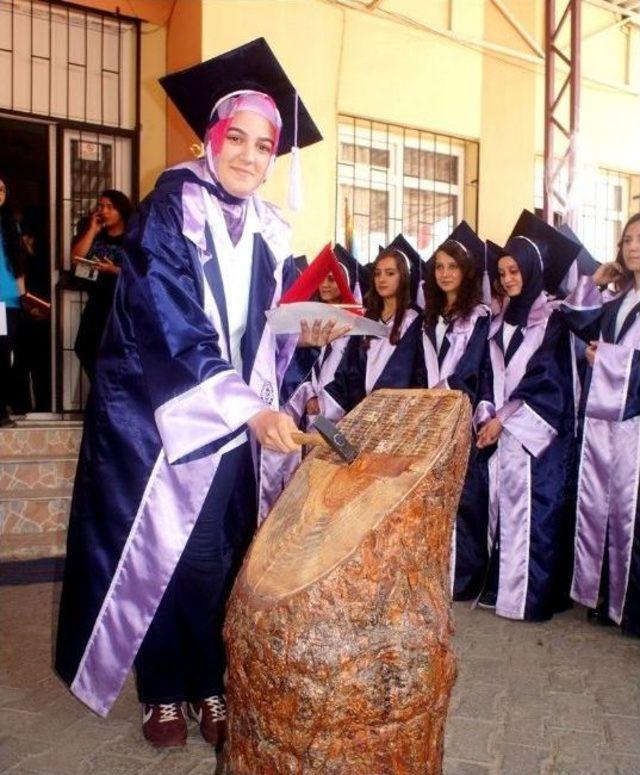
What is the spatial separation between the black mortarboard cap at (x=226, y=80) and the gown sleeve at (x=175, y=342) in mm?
419

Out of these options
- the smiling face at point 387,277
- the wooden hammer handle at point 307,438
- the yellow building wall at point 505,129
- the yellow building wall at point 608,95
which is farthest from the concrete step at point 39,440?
the yellow building wall at point 608,95

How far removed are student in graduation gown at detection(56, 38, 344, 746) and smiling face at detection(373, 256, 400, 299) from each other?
2.33m

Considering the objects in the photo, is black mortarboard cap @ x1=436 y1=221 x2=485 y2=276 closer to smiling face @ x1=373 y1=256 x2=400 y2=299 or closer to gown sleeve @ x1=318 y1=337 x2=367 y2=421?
smiling face @ x1=373 y1=256 x2=400 y2=299

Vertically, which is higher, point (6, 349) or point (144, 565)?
point (6, 349)

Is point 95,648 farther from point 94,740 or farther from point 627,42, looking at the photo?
point 627,42

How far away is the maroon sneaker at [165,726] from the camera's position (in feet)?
8.37

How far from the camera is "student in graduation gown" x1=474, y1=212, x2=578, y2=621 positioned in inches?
165

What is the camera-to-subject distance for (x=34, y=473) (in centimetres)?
579

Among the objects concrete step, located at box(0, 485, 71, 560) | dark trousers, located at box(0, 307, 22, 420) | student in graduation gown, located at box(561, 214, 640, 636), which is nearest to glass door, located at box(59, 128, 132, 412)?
dark trousers, located at box(0, 307, 22, 420)

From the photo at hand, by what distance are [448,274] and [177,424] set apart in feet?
9.42

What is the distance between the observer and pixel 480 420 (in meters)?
4.34

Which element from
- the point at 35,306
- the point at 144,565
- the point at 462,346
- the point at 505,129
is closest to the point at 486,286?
the point at 462,346

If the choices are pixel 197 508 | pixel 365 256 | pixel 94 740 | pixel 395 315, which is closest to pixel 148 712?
pixel 94 740

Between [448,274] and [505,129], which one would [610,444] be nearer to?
[448,274]
